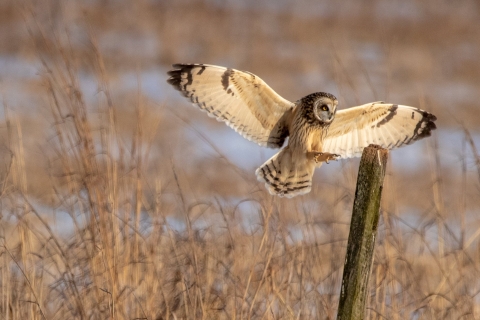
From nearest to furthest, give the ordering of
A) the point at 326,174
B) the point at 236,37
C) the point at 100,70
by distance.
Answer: the point at 100,70 → the point at 326,174 → the point at 236,37

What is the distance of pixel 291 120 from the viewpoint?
445cm

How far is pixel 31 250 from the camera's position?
13.4 feet

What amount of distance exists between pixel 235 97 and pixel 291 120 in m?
0.36

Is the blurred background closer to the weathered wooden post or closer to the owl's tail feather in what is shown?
the owl's tail feather

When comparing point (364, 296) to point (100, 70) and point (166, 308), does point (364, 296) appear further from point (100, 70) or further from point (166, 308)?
point (100, 70)

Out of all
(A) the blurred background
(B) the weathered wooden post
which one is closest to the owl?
(A) the blurred background

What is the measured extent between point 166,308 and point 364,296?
3.79 ft

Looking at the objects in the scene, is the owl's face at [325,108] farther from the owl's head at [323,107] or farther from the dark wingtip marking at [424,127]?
the dark wingtip marking at [424,127]

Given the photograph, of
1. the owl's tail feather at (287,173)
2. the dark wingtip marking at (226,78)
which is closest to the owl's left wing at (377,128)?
the owl's tail feather at (287,173)

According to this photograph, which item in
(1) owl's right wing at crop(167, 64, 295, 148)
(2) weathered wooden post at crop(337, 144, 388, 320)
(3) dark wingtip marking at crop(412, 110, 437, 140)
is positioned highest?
(1) owl's right wing at crop(167, 64, 295, 148)

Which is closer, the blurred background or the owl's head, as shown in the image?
the blurred background

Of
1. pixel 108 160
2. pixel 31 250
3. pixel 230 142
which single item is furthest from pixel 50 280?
pixel 230 142

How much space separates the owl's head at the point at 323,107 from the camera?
428 cm

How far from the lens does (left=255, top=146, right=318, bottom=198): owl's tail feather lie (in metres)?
4.30
